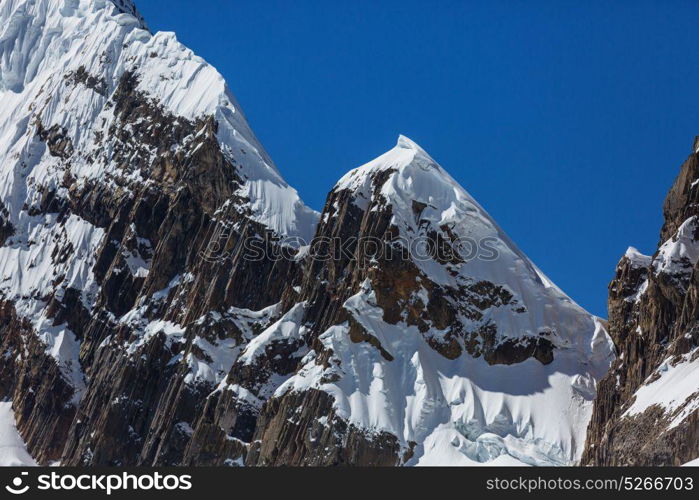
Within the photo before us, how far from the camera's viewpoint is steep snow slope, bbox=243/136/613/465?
594ft

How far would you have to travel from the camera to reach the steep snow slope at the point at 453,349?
594 ft

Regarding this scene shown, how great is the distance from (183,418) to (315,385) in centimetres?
2355

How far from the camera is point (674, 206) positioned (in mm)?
169375

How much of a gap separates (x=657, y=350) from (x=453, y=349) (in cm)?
3252

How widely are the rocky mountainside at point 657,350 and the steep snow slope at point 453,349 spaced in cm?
1084

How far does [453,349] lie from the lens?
19162cm

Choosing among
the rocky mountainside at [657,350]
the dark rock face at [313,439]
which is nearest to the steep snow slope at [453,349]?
the dark rock face at [313,439]

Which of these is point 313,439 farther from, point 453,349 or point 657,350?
point 657,350

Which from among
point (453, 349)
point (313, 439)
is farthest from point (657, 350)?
point (313, 439)

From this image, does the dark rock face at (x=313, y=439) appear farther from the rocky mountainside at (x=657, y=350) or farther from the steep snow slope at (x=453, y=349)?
the rocky mountainside at (x=657, y=350)

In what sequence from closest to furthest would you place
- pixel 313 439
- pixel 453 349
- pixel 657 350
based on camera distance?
pixel 657 350
pixel 313 439
pixel 453 349

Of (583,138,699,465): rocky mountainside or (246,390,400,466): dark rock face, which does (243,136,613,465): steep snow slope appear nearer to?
(246,390,400,466): dark rock face

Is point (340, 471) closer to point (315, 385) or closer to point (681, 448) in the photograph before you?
point (681, 448)

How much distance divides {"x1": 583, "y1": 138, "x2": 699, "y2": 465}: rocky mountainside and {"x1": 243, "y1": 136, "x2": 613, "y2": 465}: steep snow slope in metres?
10.8
